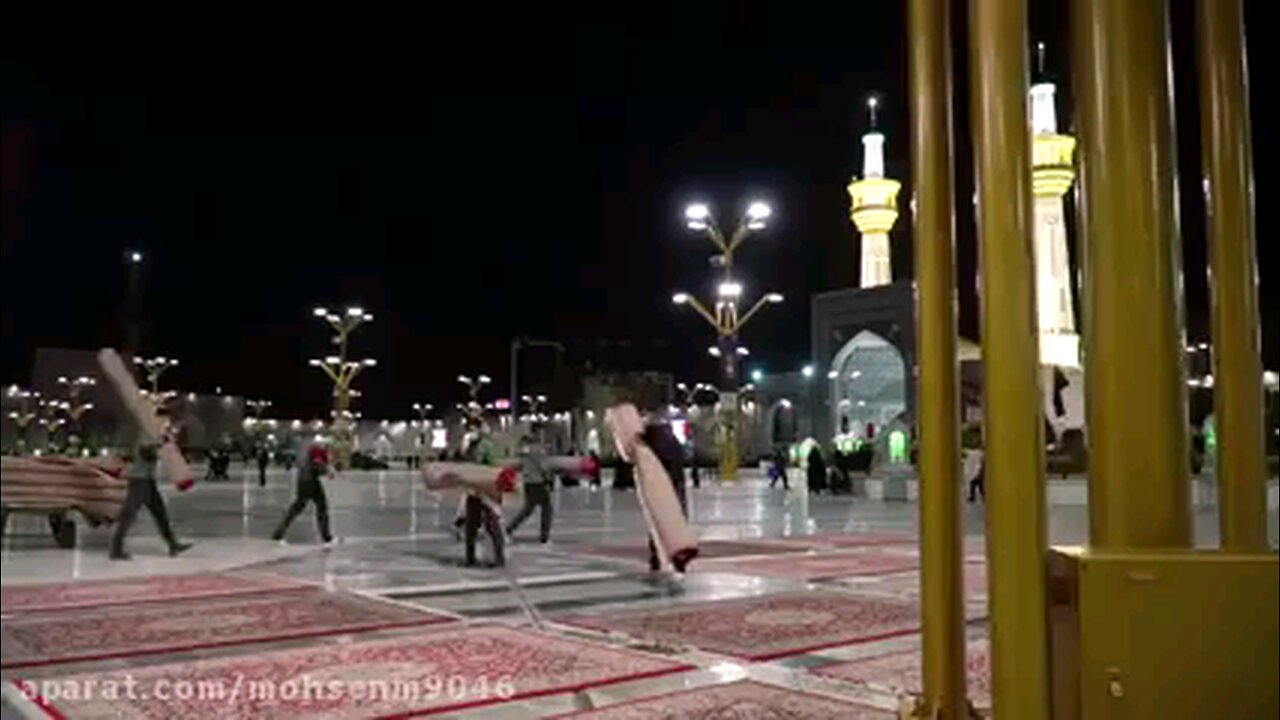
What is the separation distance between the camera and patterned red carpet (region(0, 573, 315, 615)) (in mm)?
9477

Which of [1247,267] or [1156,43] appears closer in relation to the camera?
[1156,43]

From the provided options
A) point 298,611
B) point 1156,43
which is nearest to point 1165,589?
point 1156,43

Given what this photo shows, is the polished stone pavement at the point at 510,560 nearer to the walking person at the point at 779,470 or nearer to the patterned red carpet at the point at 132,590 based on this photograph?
the patterned red carpet at the point at 132,590

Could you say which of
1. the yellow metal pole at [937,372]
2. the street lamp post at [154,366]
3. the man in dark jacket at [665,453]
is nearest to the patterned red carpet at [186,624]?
the man in dark jacket at [665,453]

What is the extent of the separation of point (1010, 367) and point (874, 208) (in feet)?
228

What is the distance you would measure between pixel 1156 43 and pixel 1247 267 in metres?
0.75

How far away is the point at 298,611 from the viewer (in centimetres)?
892

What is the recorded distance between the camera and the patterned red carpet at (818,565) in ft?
38.8

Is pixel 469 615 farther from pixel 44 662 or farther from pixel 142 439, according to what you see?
pixel 142 439

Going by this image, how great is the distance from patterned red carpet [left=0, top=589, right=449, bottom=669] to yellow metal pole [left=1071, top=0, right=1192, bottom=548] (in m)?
6.26

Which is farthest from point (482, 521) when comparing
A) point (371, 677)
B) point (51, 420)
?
point (51, 420)

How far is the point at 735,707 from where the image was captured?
557 centimetres

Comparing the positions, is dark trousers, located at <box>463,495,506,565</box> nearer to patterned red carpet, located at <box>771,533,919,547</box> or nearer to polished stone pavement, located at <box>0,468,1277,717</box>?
polished stone pavement, located at <box>0,468,1277,717</box>

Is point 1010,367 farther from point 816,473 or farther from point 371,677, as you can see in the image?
point 816,473
